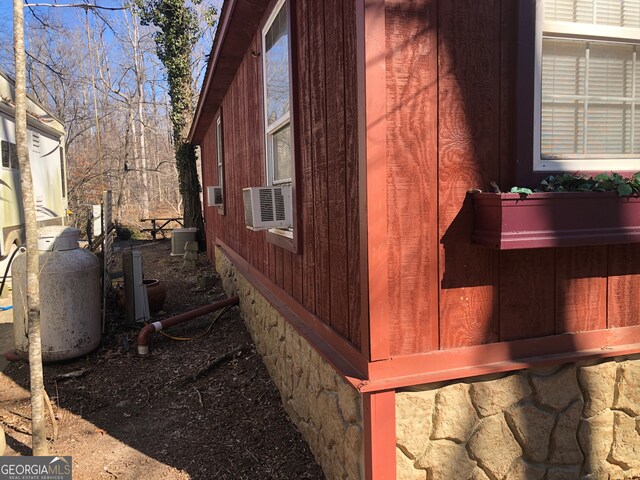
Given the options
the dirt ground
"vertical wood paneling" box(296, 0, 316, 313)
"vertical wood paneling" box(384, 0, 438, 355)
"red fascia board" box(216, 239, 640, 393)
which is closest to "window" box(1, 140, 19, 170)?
the dirt ground

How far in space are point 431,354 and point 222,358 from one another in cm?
315

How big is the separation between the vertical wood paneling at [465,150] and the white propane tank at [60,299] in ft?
14.0

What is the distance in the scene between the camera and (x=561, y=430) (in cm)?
239

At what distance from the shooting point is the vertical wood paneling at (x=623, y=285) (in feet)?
8.07

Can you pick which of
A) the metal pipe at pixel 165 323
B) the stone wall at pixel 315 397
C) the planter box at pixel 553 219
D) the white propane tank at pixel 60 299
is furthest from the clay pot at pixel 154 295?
the planter box at pixel 553 219

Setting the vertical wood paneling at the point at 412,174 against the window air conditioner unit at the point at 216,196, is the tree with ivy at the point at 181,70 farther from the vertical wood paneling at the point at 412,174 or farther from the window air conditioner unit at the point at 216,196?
the vertical wood paneling at the point at 412,174

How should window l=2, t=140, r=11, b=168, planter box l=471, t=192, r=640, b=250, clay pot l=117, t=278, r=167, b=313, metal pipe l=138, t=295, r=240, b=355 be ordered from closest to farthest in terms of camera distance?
planter box l=471, t=192, r=640, b=250
metal pipe l=138, t=295, r=240, b=355
clay pot l=117, t=278, r=167, b=313
window l=2, t=140, r=11, b=168

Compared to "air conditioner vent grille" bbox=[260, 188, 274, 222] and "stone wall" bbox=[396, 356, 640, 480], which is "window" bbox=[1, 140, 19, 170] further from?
"stone wall" bbox=[396, 356, 640, 480]

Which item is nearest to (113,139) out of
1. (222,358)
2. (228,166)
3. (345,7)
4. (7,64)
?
(7,64)

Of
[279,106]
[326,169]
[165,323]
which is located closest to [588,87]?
[326,169]

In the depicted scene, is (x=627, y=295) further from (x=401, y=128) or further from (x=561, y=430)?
(x=401, y=128)

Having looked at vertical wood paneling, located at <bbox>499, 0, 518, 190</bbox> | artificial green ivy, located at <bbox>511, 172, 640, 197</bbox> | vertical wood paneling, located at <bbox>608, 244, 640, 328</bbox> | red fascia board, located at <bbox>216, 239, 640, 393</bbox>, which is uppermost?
vertical wood paneling, located at <bbox>499, 0, 518, 190</bbox>

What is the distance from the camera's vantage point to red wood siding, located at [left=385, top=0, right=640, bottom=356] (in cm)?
210

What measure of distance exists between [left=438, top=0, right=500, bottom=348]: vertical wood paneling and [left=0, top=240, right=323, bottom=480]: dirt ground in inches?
56.4
